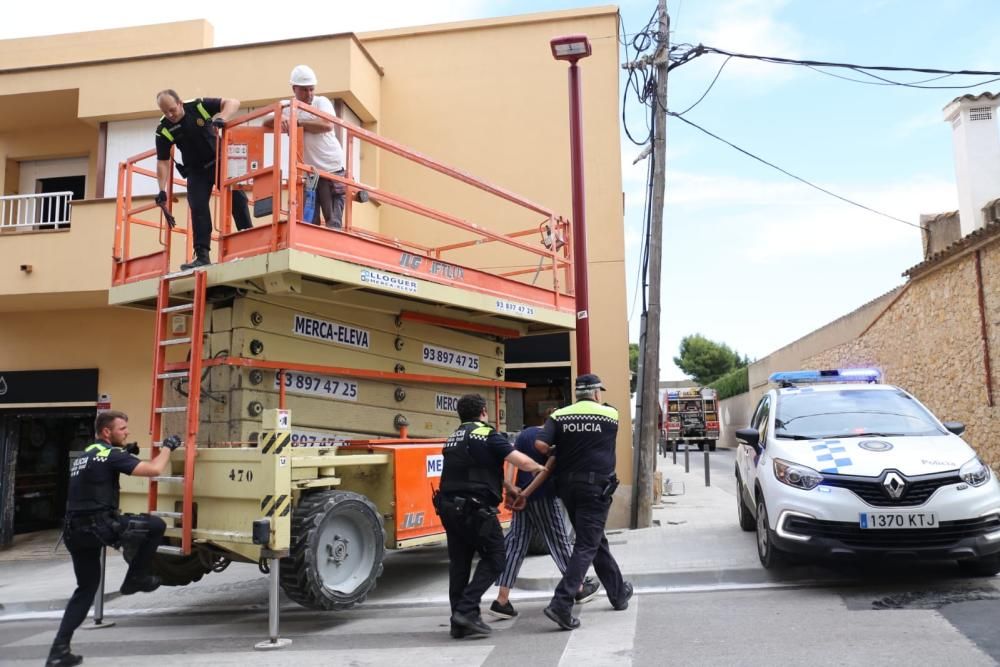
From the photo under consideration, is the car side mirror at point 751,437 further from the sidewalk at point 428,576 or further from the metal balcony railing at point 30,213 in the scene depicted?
the metal balcony railing at point 30,213

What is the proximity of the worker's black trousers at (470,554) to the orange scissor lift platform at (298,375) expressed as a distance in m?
0.89

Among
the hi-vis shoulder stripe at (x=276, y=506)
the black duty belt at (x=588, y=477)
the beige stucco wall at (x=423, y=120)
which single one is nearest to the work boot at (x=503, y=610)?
the black duty belt at (x=588, y=477)

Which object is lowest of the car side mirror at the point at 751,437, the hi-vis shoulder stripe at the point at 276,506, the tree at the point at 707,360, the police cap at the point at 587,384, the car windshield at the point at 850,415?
the hi-vis shoulder stripe at the point at 276,506

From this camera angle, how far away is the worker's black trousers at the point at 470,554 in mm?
5828

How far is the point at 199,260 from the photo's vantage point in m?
6.86

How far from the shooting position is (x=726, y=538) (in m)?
9.12

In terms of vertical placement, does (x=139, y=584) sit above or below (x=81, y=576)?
below

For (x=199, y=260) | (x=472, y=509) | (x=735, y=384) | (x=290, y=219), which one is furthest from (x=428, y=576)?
(x=735, y=384)

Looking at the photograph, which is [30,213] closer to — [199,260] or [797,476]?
[199,260]

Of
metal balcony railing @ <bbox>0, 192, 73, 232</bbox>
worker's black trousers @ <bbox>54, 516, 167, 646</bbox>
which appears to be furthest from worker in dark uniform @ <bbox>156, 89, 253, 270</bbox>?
metal balcony railing @ <bbox>0, 192, 73, 232</bbox>

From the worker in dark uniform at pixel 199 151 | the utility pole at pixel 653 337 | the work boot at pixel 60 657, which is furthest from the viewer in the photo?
the utility pole at pixel 653 337

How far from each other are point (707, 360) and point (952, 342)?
5684 cm

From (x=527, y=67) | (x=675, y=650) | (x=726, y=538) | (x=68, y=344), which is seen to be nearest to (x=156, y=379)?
(x=675, y=650)

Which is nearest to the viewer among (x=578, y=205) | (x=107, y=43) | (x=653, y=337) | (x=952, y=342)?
(x=578, y=205)
